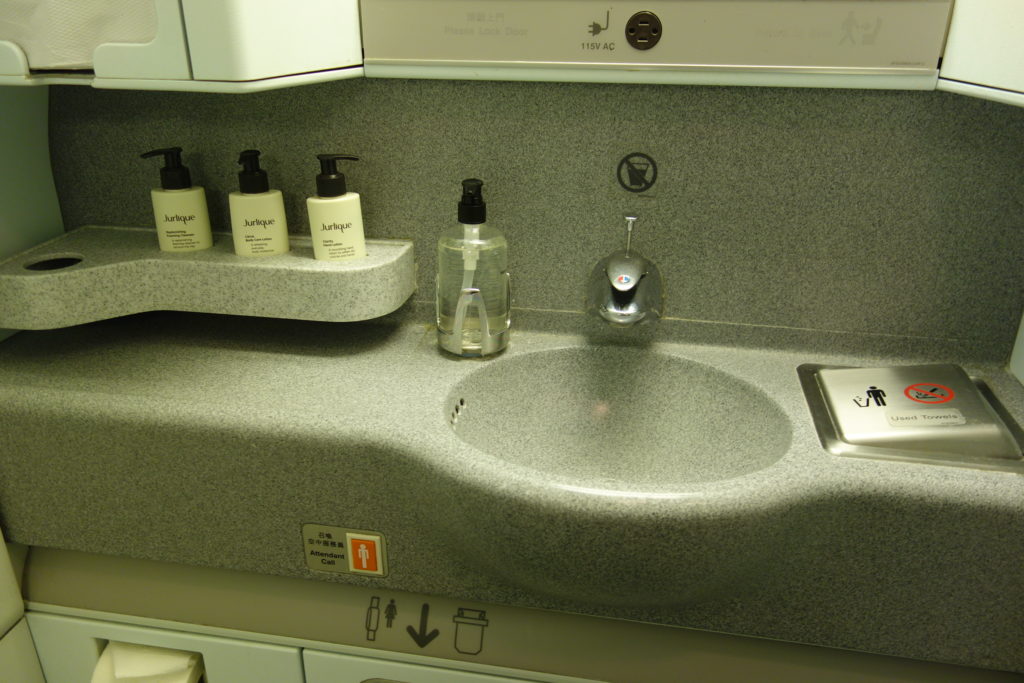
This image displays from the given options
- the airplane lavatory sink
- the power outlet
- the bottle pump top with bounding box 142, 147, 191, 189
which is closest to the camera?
the airplane lavatory sink

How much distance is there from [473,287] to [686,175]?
25 centimetres

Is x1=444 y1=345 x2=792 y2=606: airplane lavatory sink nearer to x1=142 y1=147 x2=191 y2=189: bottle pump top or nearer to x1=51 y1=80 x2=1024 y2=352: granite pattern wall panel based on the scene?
x1=51 y1=80 x2=1024 y2=352: granite pattern wall panel

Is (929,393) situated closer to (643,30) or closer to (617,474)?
(617,474)

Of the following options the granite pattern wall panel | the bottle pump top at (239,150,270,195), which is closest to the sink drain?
the granite pattern wall panel

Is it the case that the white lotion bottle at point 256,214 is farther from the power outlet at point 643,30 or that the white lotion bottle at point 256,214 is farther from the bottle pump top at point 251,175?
the power outlet at point 643,30

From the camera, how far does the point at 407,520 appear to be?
27.4 inches

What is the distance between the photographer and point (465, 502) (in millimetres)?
636

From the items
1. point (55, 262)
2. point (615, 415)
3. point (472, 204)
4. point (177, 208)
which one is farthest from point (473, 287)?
point (55, 262)

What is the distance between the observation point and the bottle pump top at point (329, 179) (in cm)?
78

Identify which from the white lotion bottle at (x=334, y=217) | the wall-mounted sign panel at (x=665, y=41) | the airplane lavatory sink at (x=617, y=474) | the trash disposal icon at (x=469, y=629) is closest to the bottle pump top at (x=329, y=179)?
the white lotion bottle at (x=334, y=217)

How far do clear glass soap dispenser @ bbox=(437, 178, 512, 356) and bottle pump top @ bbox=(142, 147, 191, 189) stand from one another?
288 millimetres

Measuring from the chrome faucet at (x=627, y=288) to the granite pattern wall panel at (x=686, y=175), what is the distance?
21 millimetres

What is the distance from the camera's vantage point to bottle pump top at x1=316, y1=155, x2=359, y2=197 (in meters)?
0.78

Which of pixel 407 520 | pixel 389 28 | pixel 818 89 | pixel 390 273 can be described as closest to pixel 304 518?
pixel 407 520
